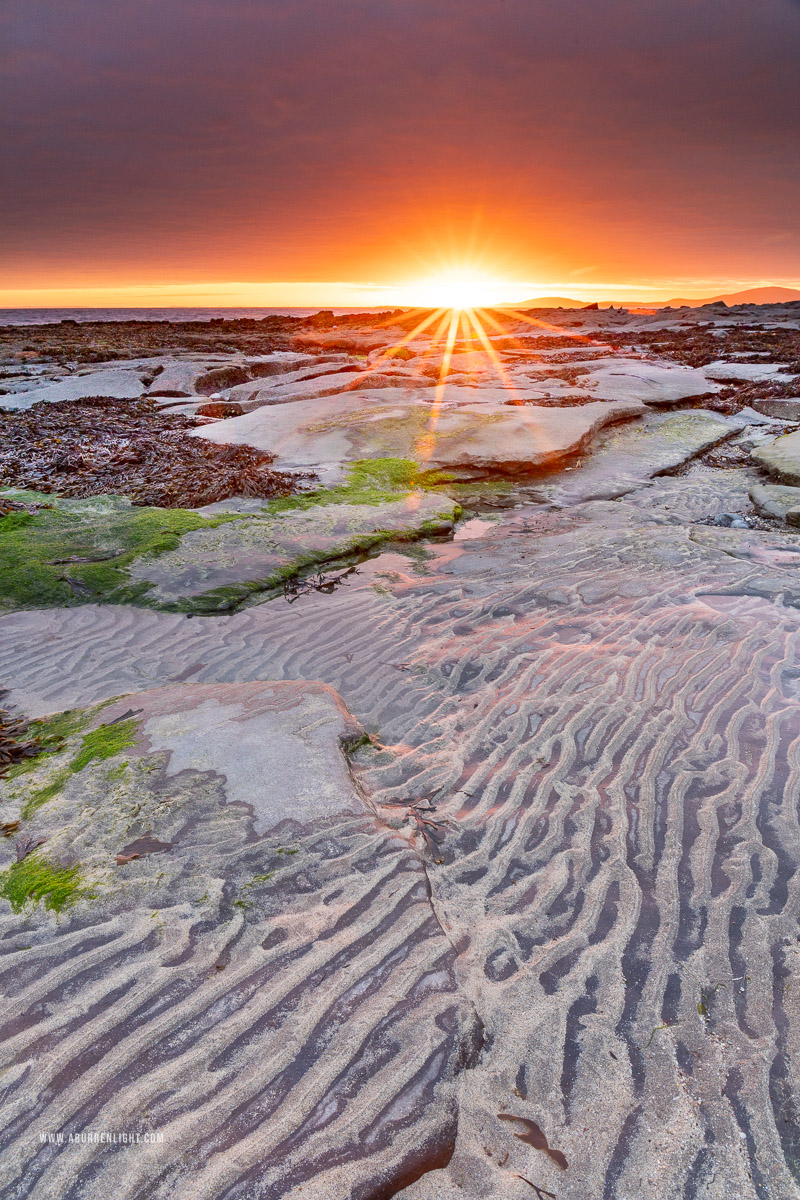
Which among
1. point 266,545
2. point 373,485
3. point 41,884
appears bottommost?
point 41,884

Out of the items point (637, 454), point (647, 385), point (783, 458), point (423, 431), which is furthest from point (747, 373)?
point (423, 431)

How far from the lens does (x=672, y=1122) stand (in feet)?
6.66

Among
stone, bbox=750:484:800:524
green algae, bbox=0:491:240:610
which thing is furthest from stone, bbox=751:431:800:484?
green algae, bbox=0:491:240:610

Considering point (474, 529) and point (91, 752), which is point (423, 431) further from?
point (91, 752)

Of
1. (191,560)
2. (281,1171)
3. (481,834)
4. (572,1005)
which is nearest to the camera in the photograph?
(281,1171)

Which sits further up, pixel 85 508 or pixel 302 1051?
pixel 85 508

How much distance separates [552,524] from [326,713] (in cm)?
472

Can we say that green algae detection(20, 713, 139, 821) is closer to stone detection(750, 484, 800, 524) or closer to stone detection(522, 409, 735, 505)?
stone detection(522, 409, 735, 505)

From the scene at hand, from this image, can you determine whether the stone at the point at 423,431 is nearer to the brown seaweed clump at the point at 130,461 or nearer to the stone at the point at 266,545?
the brown seaweed clump at the point at 130,461

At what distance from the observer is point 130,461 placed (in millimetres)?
10141

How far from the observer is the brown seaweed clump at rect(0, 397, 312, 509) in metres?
8.25

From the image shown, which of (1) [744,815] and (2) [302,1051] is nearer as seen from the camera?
(2) [302,1051]

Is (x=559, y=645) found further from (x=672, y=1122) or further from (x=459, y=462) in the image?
(x=459, y=462)

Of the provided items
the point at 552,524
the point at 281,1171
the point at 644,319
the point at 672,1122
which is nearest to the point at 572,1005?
the point at 672,1122
